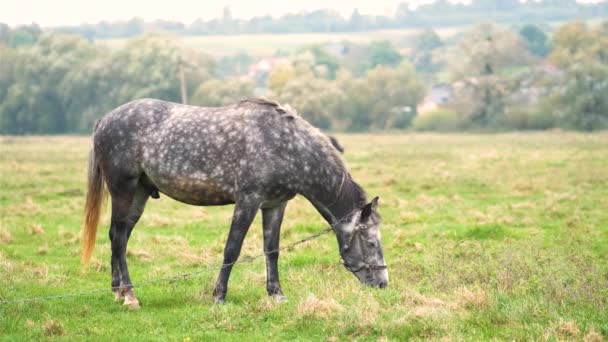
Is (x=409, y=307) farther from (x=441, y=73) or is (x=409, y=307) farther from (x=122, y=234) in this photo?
(x=441, y=73)

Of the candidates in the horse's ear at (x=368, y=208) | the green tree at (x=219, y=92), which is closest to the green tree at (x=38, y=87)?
the green tree at (x=219, y=92)

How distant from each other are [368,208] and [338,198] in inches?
17.4

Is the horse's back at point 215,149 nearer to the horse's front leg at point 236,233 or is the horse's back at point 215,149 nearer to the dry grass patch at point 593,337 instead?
the horse's front leg at point 236,233

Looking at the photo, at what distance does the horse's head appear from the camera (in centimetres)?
1070

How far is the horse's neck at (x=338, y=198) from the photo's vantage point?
10.7m

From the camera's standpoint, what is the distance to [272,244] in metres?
11.0

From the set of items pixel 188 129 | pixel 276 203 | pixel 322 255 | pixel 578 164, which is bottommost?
pixel 578 164

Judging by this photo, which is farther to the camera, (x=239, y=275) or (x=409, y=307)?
(x=239, y=275)

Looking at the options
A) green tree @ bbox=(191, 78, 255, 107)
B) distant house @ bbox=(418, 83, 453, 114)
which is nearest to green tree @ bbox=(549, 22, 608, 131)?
distant house @ bbox=(418, 83, 453, 114)

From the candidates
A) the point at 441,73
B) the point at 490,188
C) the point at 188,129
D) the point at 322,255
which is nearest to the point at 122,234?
the point at 188,129

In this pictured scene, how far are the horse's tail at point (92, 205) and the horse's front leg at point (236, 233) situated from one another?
2064mm

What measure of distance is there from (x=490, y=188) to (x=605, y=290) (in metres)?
14.3

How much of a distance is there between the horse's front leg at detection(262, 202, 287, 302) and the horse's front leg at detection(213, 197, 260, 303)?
0.51 m

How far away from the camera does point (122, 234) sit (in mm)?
11312
